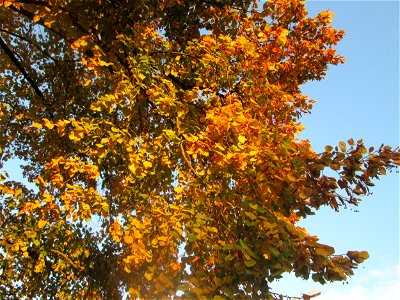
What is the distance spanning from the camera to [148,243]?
166 inches

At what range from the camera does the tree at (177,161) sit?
12.5ft

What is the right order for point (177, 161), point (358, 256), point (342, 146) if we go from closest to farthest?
1. point (358, 256)
2. point (342, 146)
3. point (177, 161)

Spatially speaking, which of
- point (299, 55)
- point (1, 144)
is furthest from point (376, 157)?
point (1, 144)

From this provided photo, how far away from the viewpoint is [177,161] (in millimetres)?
5047

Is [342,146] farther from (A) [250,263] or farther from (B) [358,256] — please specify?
(A) [250,263]

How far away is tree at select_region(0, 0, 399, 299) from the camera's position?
12.5ft

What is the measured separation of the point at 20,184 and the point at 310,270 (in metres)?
6.92

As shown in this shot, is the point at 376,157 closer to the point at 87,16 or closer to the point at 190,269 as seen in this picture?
the point at 190,269

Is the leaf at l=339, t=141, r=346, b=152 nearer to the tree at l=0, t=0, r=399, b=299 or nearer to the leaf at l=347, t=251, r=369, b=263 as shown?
the tree at l=0, t=0, r=399, b=299

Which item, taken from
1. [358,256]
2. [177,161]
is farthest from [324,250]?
Answer: [177,161]

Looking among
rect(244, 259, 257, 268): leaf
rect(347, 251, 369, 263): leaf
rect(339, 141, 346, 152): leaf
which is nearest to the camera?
rect(244, 259, 257, 268): leaf

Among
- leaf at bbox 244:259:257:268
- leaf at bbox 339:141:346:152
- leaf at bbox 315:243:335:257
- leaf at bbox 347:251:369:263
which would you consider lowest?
leaf at bbox 244:259:257:268

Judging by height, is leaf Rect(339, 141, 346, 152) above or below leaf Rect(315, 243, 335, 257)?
above

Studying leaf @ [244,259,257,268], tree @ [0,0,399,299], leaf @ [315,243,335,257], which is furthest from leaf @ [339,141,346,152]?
leaf @ [244,259,257,268]
